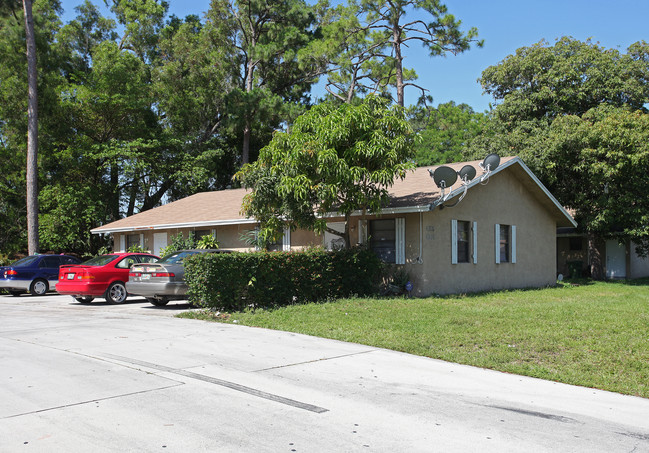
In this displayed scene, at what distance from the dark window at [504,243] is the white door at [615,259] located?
424 inches

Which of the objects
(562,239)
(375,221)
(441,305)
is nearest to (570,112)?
(562,239)

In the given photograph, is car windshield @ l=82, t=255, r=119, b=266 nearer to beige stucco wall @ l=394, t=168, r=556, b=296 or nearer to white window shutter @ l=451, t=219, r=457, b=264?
beige stucco wall @ l=394, t=168, r=556, b=296

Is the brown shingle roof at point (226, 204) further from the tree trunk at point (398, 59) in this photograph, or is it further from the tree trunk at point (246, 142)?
the tree trunk at point (398, 59)

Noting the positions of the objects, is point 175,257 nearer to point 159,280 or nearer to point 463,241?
point 159,280

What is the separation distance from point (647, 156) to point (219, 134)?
2571cm

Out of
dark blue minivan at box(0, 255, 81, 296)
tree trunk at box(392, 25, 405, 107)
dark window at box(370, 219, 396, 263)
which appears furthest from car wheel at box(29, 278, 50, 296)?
tree trunk at box(392, 25, 405, 107)

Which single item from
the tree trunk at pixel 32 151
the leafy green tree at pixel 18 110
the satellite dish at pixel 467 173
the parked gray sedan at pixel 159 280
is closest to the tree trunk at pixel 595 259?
the satellite dish at pixel 467 173

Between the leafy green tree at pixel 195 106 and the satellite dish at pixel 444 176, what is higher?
the leafy green tree at pixel 195 106

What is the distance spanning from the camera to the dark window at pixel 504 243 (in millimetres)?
19844

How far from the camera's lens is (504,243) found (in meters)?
20.0

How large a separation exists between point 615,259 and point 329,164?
68.4 ft

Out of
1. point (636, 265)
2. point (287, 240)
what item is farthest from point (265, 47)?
point (636, 265)

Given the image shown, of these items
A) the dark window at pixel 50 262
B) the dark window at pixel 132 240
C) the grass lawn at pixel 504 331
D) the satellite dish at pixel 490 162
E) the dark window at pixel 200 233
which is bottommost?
the grass lawn at pixel 504 331

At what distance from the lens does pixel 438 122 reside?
4978cm
